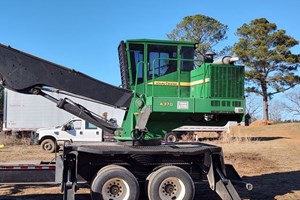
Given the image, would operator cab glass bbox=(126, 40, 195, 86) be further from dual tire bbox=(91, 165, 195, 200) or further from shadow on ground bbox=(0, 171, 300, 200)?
shadow on ground bbox=(0, 171, 300, 200)

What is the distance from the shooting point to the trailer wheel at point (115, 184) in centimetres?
885

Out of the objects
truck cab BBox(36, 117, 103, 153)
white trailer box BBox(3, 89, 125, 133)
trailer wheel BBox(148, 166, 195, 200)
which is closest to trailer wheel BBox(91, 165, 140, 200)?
trailer wheel BBox(148, 166, 195, 200)

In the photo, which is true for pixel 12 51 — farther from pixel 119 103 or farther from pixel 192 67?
pixel 192 67

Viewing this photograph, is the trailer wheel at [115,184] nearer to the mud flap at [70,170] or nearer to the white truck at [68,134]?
the mud flap at [70,170]

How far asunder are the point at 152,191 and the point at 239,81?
3375 millimetres

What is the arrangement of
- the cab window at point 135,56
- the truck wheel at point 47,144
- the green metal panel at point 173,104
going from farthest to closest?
the truck wheel at point 47,144 < the cab window at point 135,56 < the green metal panel at point 173,104

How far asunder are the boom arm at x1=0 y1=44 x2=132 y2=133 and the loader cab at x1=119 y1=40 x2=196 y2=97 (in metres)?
0.47

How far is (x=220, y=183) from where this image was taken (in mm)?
9414

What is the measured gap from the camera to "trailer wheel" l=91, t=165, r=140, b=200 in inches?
348

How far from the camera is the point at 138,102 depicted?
9.88 m

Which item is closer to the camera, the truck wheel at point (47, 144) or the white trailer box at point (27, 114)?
the truck wheel at point (47, 144)

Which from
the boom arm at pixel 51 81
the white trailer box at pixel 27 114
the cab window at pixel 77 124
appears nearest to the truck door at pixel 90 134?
the cab window at pixel 77 124

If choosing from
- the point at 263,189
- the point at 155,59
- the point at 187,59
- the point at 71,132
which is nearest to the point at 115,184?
the point at 155,59

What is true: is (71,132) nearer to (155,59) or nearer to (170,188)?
(155,59)
